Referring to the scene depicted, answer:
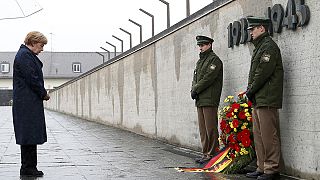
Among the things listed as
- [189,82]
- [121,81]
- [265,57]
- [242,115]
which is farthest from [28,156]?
[121,81]

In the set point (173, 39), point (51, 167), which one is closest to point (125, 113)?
point (173, 39)

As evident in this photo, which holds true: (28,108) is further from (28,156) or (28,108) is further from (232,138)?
(232,138)

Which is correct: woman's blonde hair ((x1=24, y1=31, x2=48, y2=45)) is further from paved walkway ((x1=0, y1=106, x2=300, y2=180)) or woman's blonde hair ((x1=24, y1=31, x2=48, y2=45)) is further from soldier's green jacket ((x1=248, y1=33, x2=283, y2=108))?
soldier's green jacket ((x1=248, y1=33, x2=283, y2=108))

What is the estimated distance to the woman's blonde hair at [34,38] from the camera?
24.7ft

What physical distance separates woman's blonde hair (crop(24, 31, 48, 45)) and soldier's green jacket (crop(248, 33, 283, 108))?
2.91 metres

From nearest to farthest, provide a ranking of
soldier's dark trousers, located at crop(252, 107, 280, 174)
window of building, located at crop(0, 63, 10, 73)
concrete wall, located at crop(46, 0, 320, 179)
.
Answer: concrete wall, located at crop(46, 0, 320, 179)
soldier's dark trousers, located at crop(252, 107, 280, 174)
window of building, located at crop(0, 63, 10, 73)

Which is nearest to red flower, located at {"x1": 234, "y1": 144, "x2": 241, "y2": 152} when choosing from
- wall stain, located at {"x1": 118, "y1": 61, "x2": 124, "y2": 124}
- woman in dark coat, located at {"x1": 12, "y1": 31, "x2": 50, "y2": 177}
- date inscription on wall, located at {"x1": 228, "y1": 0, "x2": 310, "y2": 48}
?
date inscription on wall, located at {"x1": 228, "y1": 0, "x2": 310, "y2": 48}

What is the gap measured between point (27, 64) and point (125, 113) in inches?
426

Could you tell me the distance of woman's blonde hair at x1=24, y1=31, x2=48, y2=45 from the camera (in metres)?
7.53

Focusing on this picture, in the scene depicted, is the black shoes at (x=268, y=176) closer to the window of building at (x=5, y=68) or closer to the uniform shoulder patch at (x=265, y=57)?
the uniform shoulder patch at (x=265, y=57)

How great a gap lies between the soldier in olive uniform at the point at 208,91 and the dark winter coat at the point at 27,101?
96.1 inches

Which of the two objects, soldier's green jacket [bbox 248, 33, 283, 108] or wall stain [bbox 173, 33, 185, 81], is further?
wall stain [bbox 173, 33, 185, 81]

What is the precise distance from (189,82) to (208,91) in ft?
8.14

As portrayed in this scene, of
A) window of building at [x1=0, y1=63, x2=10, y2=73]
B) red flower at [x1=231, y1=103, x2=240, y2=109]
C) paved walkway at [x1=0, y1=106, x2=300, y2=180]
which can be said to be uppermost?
window of building at [x1=0, y1=63, x2=10, y2=73]
